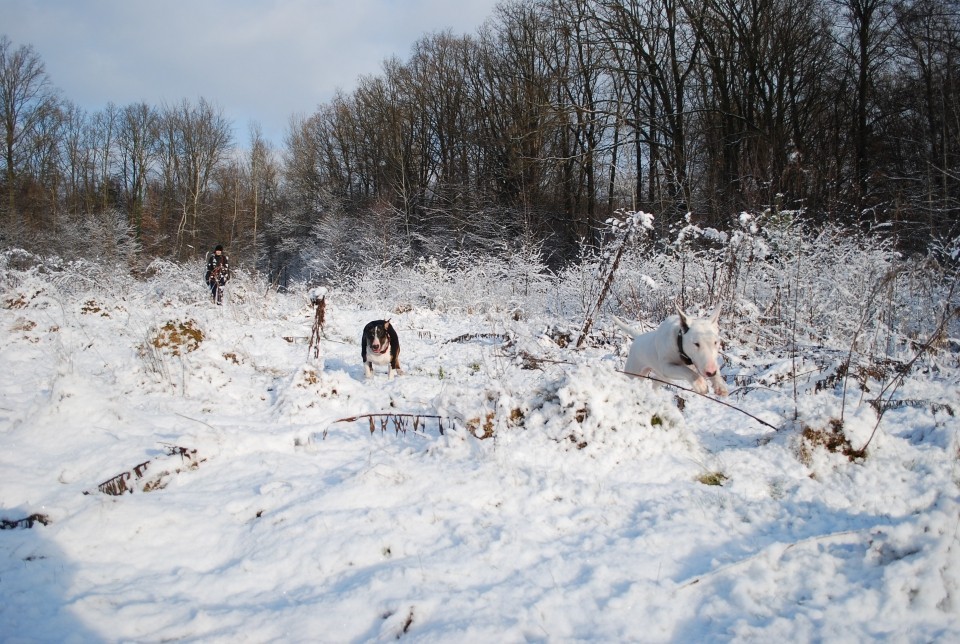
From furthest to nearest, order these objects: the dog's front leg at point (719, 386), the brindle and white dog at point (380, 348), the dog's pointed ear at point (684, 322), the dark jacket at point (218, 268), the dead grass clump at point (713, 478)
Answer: the dark jacket at point (218, 268), the brindle and white dog at point (380, 348), the dog's pointed ear at point (684, 322), the dog's front leg at point (719, 386), the dead grass clump at point (713, 478)

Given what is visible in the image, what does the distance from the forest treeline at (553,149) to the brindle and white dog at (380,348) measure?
4513 millimetres

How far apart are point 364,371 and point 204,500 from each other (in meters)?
3.66

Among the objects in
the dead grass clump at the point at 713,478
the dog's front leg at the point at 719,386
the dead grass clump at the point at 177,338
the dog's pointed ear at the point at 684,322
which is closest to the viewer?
the dead grass clump at the point at 713,478

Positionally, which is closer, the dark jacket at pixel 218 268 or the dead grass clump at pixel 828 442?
the dead grass clump at pixel 828 442

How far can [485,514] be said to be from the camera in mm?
2465

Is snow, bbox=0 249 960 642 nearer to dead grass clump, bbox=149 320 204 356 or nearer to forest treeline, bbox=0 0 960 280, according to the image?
dead grass clump, bbox=149 320 204 356

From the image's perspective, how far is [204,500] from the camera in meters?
2.62

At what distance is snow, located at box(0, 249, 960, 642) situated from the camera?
1.74 meters

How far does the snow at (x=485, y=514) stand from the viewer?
5.70 feet

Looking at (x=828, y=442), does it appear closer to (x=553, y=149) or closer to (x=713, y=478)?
(x=713, y=478)

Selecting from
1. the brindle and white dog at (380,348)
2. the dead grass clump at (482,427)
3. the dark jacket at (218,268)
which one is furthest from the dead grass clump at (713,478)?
the dark jacket at (218,268)

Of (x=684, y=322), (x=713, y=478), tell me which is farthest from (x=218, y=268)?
(x=713, y=478)

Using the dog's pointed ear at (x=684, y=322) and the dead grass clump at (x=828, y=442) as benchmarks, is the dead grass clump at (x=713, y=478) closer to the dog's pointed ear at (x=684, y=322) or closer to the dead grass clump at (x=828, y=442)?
the dead grass clump at (x=828, y=442)

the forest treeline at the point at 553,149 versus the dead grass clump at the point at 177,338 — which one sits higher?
the forest treeline at the point at 553,149
